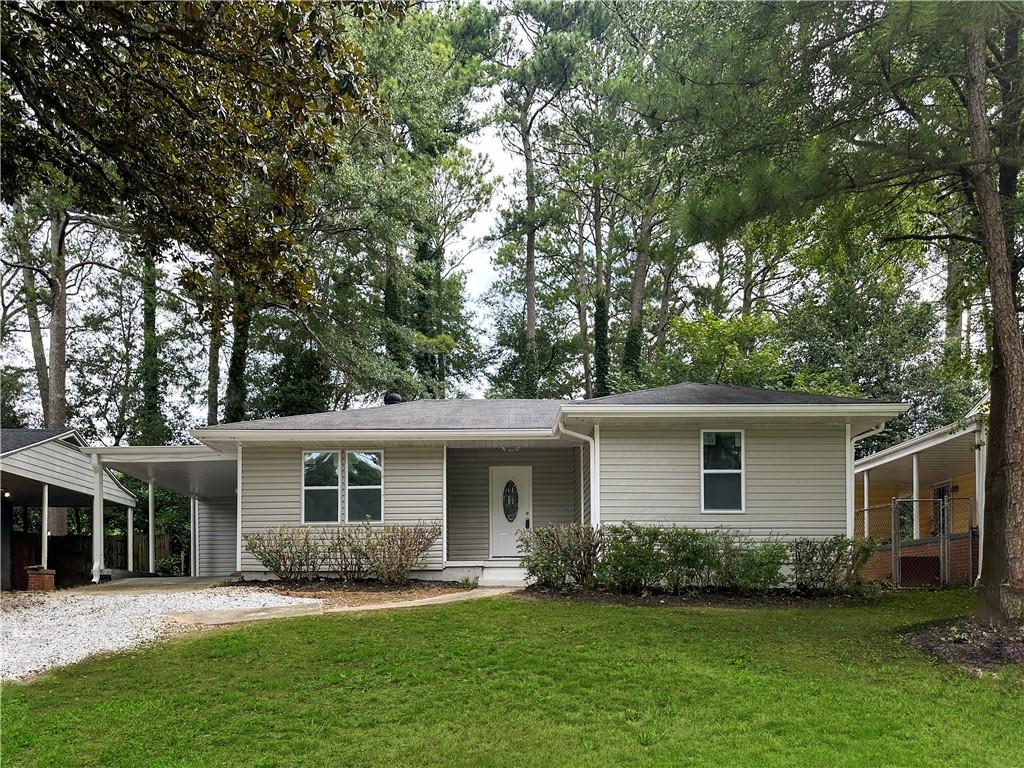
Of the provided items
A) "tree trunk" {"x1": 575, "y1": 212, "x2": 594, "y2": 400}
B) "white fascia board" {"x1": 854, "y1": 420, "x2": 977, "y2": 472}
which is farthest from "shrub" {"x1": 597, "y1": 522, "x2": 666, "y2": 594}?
"tree trunk" {"x1": 575, "y1": 212, "x2": 594, "y2": 400}

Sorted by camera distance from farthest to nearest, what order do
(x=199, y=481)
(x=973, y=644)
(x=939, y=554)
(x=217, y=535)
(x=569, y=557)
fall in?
(x=217, y=535) < (x=199, y=481) < (x=939, y=554) < (x=569, y=557) < (x=973, y=644)

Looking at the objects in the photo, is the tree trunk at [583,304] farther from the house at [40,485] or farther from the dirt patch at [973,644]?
the dirt patch at [973,644]

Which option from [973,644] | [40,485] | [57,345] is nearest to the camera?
[973,644]

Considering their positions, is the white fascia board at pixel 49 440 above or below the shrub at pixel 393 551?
above

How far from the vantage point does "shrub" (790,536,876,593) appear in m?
11.8

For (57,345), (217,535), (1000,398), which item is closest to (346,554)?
(217,535)

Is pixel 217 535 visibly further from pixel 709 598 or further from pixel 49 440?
pixel 709 598

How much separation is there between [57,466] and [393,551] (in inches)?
281

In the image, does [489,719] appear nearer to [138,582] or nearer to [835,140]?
[835,140]

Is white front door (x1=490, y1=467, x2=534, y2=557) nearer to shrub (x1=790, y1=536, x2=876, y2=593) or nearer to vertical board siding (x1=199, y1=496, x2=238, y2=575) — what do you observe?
shrub (x1=790, y1=536, x2=876, y2=593)

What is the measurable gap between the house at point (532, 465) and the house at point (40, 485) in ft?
2.96

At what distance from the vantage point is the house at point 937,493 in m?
13.9

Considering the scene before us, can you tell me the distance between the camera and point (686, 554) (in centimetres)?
1152

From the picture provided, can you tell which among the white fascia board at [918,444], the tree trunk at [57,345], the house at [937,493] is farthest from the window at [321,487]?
the tree trunk at [57,345]
